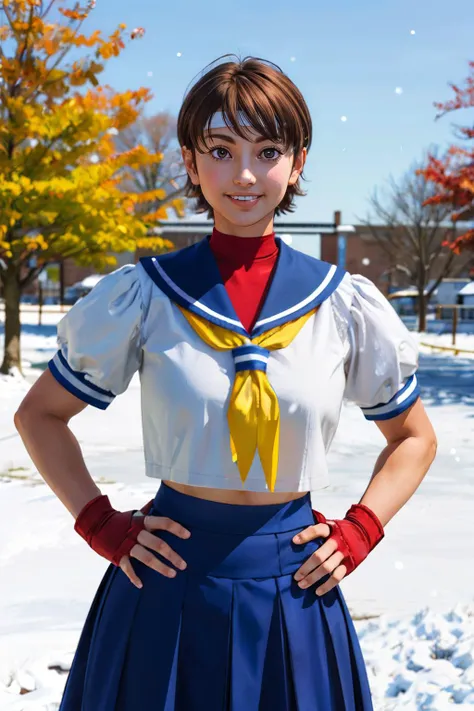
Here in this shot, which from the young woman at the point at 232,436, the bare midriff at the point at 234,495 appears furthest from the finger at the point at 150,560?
the bare midriff at the point at 234,495

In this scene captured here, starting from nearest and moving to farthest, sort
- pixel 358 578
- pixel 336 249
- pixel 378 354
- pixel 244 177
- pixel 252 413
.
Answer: pixel 252 413, pixel 244 177, pixel 378 354, pixel 358 578, pixel 336 249

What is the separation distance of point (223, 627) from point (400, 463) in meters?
0.57

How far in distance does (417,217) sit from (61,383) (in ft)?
109

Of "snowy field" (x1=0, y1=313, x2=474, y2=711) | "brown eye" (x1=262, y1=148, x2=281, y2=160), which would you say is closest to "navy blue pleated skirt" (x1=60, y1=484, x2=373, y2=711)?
"brown eye" (x1=262, y1=148, x2=281, y2=160)

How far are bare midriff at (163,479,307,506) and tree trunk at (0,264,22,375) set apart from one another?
13272 millimetres

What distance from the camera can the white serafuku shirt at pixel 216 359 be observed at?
184cm

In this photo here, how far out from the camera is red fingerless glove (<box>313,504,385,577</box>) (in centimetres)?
191

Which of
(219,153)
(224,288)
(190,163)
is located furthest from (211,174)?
(224,288)

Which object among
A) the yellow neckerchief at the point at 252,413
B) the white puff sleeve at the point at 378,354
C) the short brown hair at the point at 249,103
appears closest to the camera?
the yellow neckerchief at the point at 252,413

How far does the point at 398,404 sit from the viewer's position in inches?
79.9

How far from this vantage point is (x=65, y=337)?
1.97m

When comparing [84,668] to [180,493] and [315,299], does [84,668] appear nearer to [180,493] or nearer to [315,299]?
[180,493]

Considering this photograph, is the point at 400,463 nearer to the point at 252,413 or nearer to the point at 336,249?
the point at 252,413

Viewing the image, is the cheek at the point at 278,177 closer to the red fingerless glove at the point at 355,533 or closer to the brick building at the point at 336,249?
the red fingerless glove at the point at 355,533
